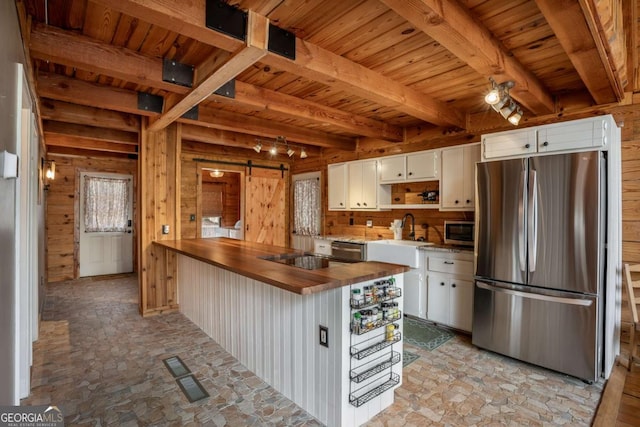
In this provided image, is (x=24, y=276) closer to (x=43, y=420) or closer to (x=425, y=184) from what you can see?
(x=43, y=420)

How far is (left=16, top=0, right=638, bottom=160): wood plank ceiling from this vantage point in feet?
5.93

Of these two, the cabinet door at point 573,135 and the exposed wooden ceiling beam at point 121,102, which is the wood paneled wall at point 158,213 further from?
the cabinet door at point 573,135

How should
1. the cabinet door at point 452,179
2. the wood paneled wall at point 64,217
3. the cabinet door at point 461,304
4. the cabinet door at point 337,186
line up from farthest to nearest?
the wood paneled wall at point 64,217
the cabinet door at point 337,186
the cabinet door at point 452,179
the cabinet door at point 461,304

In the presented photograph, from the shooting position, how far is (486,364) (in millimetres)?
2881

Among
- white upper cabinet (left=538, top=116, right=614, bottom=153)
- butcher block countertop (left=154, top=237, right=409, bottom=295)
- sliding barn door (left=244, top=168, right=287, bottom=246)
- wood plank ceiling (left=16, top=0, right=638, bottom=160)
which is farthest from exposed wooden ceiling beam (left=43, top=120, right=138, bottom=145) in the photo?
A: white upper cabinet (left=538, top=116, right=614, bottom=153)

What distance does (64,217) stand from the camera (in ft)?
20.1

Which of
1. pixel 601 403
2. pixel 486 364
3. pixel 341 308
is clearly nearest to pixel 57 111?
pixel 341 308

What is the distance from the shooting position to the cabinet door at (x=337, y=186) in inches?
202

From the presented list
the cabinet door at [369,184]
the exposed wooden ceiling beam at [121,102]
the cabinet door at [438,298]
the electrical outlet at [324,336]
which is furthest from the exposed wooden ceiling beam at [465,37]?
the exposed wooden ceiling beam at [121,102]

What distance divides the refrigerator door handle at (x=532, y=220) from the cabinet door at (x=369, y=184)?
2.15m

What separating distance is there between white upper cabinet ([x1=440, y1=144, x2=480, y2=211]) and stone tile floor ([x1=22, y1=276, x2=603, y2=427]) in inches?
57.3

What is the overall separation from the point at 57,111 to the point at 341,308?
3.60 metres

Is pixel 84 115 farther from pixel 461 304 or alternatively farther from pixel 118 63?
pixel 461 304

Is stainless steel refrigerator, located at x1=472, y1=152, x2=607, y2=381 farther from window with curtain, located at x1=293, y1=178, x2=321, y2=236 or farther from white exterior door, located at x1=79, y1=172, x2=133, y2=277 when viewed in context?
white exterior door, located at x1=79, y1=172, x2=133, y2=277
